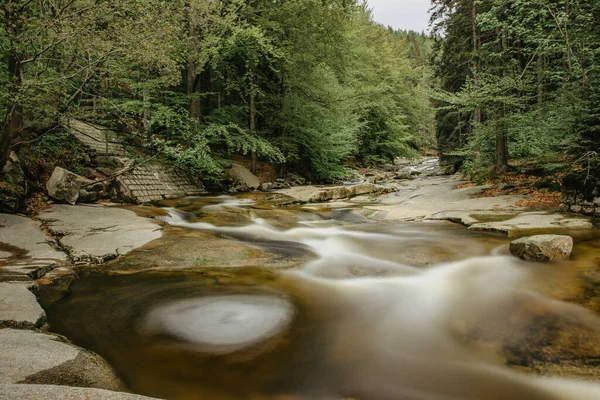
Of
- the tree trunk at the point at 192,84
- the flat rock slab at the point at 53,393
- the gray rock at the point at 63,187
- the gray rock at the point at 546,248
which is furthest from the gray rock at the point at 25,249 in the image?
the tree trunk at the point at 192,84

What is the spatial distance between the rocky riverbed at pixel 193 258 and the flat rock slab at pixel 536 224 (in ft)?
0.07

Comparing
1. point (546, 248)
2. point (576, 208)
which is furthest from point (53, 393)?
point (576, 208)

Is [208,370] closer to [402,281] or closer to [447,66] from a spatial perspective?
[402,281]

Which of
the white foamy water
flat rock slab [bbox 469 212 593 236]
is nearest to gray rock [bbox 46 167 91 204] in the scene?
the white foamy water

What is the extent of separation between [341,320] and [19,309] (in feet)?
10.5

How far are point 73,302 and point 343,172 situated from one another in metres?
16.3

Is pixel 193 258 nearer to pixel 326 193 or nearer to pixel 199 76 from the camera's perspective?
pixel 326 193

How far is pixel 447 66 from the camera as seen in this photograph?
19141mm

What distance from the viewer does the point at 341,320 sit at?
3826 mm

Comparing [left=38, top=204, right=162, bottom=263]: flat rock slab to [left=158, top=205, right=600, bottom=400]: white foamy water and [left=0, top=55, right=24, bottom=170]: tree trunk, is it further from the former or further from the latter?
[left=158, top=205, right=600, bottom=400]: white foamy water

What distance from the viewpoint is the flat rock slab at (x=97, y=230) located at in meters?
5.33

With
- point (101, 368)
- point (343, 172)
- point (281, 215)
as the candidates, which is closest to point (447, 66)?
point (343, 172)

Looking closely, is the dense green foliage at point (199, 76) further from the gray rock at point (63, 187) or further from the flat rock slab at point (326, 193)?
the flat rock slab at point (326, 193)

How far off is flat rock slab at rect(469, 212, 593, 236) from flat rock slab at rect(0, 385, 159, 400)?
22.8 ft
